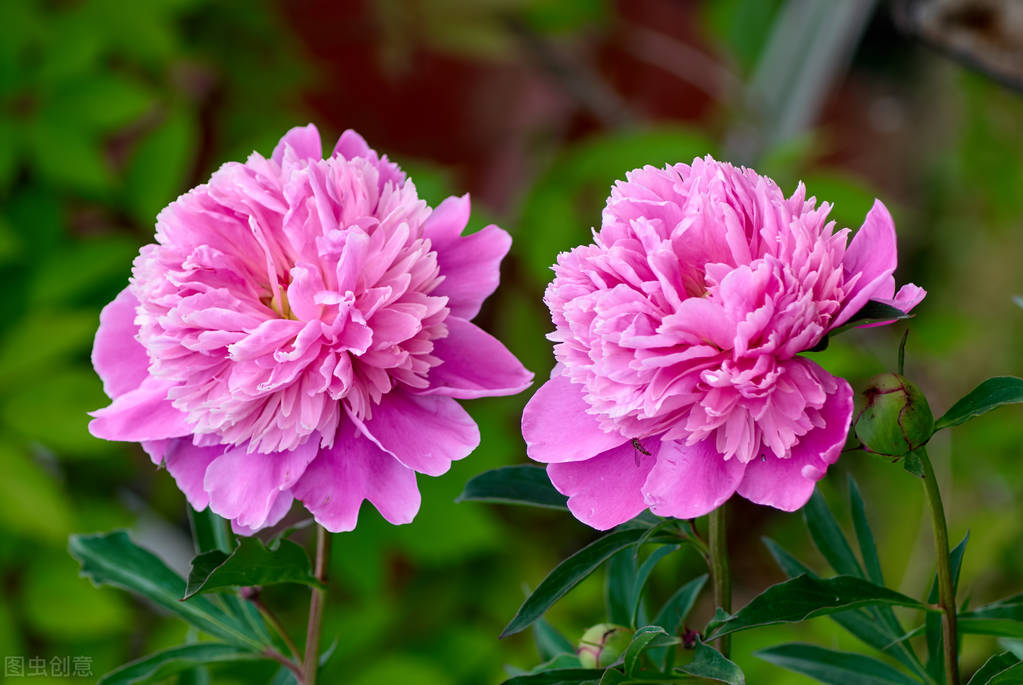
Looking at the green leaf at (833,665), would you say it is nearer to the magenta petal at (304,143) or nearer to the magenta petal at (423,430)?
the magenta petal at (423,430)

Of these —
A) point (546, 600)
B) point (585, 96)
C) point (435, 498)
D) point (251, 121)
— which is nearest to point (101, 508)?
point (435, 498)

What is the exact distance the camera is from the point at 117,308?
1.27 ft

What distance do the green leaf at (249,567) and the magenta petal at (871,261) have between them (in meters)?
0.21

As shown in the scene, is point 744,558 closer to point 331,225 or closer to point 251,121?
point 251,121

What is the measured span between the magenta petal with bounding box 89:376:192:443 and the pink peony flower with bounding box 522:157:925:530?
135 mm

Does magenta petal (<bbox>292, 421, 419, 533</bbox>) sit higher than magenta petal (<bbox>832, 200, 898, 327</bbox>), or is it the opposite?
magenta petal (<bbox>832, 200, 898, 327</bbox>)

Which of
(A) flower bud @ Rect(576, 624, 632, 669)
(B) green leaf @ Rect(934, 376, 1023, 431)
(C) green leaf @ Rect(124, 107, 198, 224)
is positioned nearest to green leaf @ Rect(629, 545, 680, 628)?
(A) flower bud @ Rect(576, 624, 632, 669)

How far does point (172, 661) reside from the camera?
389 mm

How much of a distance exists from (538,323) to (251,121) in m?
0.41

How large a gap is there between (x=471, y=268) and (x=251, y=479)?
113 mm

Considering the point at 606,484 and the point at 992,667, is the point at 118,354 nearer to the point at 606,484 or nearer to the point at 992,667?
the point at 606,484

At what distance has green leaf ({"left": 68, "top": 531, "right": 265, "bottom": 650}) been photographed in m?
0.42

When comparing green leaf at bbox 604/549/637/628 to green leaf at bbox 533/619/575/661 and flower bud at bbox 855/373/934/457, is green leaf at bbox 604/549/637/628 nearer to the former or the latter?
green leaf at bbox 533/619/575/661

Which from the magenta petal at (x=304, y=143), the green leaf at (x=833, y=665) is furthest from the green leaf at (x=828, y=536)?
the magenta petal at (x=304, y=143)
